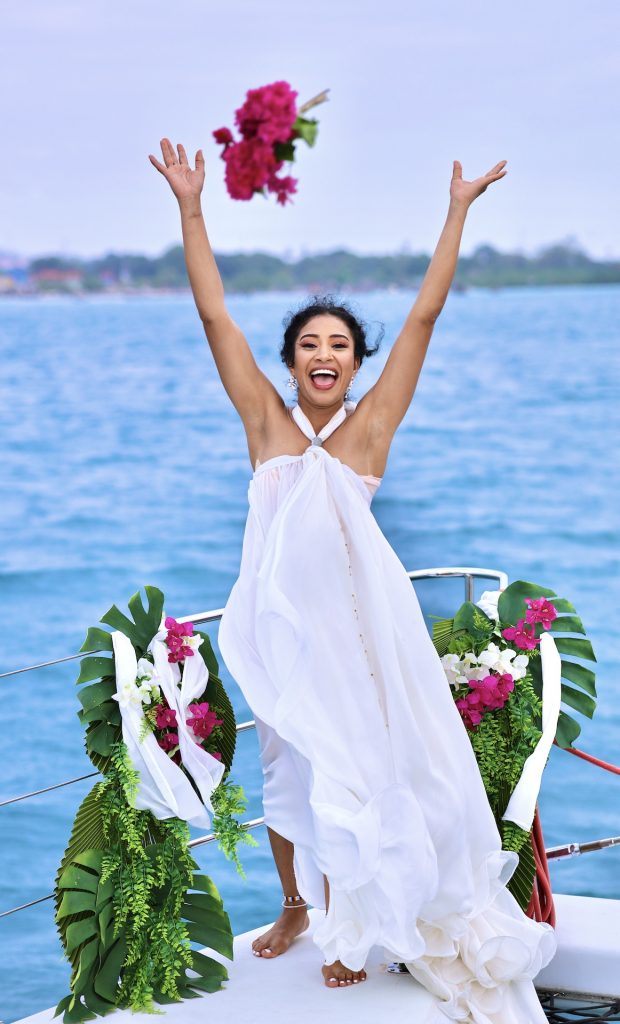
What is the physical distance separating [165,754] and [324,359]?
925mm

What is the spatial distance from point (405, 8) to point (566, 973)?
2008 centimetres

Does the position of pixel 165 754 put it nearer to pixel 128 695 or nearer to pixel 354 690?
pixel 128 695

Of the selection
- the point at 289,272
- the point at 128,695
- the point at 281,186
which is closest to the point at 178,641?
the point at 128,695

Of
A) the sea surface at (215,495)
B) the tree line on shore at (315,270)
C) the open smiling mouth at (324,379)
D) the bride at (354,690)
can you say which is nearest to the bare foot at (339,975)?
the bride at (354,690)

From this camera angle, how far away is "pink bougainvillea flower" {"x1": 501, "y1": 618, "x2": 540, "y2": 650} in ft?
Answer: 10.7

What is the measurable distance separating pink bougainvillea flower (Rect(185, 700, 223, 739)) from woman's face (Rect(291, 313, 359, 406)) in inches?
28.2

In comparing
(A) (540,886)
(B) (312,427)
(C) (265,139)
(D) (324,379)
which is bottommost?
(A) (540,886)

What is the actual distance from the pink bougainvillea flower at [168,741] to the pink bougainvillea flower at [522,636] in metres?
0.81

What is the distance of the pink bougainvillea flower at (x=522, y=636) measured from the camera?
3252mm

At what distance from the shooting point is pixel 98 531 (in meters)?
20.3

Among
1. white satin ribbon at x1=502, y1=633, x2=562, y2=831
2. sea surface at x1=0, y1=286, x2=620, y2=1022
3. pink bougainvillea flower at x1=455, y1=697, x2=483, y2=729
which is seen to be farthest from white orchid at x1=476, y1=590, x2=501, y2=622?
sea surface at x1=0, y1=286, x2=620, y2=1022

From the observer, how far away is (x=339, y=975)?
3004 millimetres

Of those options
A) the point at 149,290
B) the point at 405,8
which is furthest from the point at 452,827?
the point at 149,290

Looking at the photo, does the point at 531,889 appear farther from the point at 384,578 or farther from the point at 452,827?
the point at 384,578
